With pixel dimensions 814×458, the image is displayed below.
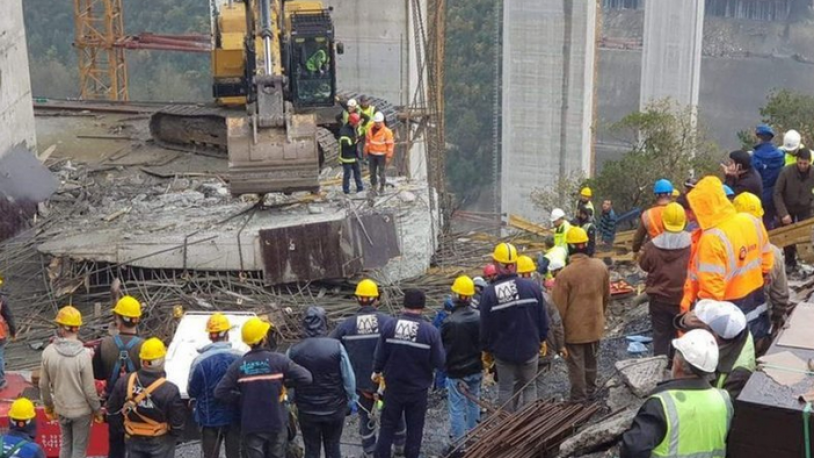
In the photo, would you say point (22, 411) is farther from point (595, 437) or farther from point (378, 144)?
point (378, 144)

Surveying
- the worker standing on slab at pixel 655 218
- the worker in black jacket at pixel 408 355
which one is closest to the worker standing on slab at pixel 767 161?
the worker standing on slab at pixel 655 218

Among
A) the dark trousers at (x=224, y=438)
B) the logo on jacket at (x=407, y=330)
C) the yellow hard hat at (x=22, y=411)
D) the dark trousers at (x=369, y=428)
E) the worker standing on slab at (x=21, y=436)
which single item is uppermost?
Answer: the logo on jacket at (x=407, y=330)

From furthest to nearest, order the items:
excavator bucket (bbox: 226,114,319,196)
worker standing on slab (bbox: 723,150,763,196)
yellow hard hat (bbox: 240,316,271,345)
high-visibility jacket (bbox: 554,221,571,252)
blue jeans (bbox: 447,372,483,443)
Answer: excavator bucket (bbox: 226,114,319,196) < high-visibility jacket (bbox: 554,221,571,252) < worker standing on slab (bbox: 723,150,763,196) < blue jeans (bbox: 447,372,483,443) < yellow hard hat (bbox: 240,316,271,345)

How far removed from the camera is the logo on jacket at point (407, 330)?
8.50 metres

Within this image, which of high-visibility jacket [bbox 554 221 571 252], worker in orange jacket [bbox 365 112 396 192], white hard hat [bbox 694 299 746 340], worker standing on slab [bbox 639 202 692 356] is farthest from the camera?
worker in orange jacket [bbox 365 112 396 192]

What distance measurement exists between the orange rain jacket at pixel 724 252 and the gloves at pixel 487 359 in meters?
2.06

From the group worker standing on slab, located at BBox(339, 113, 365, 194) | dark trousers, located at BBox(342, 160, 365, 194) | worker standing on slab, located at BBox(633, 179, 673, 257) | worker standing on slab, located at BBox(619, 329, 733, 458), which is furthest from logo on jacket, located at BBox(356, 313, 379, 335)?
dark trousers, located at BBox(342, 160, 365, 194)

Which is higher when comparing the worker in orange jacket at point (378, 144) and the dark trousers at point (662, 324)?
the worker in orange jacket at point (378, 144)

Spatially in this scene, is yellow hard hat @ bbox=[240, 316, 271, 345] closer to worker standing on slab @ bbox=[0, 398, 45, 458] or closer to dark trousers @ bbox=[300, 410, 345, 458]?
dark trousers @ bbox=[300, 410, 345, 458]

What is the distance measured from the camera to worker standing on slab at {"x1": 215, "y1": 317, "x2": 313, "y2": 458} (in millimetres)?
7867

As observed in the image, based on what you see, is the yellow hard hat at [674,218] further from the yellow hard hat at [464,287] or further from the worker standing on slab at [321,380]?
the worker standing on slab at [321,380]

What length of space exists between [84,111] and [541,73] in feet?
86.9

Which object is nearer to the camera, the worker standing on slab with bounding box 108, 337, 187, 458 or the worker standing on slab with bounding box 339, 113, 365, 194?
the worker standing on slab with bounding box 108, 337, 187, 458

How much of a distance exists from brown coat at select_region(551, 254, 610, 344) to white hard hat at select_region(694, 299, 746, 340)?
113 inches
